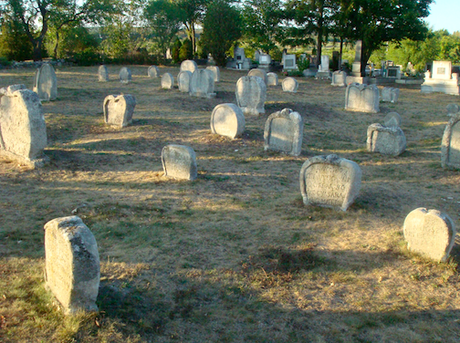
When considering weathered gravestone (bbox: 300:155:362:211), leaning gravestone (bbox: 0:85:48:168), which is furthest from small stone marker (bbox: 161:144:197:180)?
leaning gravestone (bbox: 0:85:48:168)

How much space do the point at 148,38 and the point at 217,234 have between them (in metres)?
32.9

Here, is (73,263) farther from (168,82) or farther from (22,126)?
(168,82)

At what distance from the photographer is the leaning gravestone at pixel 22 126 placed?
326 inches

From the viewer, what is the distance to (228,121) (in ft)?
37.3

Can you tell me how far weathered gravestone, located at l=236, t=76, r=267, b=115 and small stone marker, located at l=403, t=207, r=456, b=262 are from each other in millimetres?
9430

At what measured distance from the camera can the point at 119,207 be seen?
6.79 meters

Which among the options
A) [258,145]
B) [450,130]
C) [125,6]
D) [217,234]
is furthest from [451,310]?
[125,6]

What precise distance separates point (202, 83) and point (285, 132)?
7.82 meters

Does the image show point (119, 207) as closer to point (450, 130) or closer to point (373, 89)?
point (450, 130)

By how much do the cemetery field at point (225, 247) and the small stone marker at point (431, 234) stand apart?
0.47ft

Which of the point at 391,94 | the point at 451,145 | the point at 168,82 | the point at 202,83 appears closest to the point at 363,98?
the point at 391,94

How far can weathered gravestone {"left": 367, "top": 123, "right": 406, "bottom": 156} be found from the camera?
416 inches

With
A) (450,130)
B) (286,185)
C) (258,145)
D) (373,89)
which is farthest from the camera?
(373,89)

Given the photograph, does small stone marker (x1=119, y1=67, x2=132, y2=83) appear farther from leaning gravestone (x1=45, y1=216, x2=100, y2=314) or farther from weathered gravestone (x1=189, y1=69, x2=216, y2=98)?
leaning gravestone (x1=45, y1=216, x2=100, y2=314)
